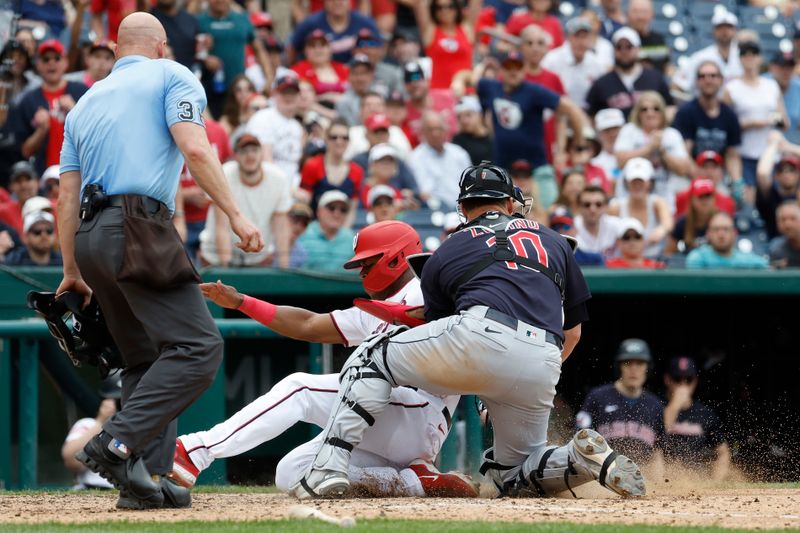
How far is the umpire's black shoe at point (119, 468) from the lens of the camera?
16.9 feet

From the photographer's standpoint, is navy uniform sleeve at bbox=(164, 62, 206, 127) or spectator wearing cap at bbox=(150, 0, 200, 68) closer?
navy uniform sleeve at bbox=(164, 62, 206, 127)

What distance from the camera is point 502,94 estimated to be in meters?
12.3

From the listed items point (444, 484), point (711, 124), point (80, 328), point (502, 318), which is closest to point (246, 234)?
point (80, 328)

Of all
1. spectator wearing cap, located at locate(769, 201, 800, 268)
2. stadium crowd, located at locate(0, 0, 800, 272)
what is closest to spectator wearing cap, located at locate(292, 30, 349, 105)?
stadium crowd, located at locate(0, 0, 800, 272)

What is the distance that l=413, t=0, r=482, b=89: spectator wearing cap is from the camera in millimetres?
13641

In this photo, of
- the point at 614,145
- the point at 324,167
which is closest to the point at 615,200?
the point at 614,145

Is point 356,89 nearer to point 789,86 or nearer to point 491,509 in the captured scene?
point 789,86

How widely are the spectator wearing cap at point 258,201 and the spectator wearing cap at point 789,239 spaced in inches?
147

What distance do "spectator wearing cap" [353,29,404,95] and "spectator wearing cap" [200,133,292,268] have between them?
2720 mm

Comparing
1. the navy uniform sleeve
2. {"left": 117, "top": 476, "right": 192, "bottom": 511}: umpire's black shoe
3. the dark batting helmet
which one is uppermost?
the navy uniform sleeve

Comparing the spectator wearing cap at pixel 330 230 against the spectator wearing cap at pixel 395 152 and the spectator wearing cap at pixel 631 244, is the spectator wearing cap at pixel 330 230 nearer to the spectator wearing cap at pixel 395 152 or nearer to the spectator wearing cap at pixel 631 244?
the spectator wearing cap at pixel 395 152

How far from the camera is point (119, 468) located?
5203 millimetres

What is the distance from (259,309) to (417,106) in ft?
22.4

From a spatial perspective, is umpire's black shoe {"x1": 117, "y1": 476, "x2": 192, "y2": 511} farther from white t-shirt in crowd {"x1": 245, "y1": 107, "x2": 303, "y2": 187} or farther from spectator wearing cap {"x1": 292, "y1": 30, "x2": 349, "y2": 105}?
spectator wearing cap {"x1": 292, "y1": 30, "x2": 349, "y2": 105}
